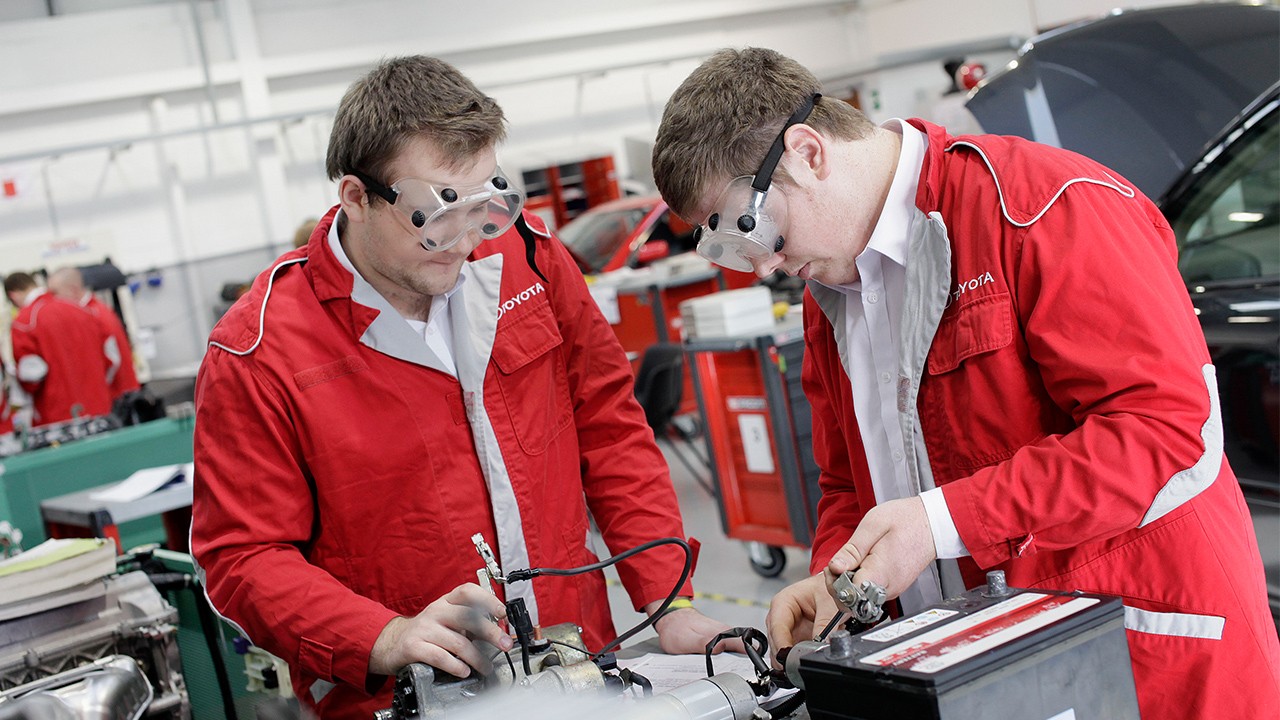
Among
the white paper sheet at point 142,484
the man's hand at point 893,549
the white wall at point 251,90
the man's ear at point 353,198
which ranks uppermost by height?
the white wall at point 251,90

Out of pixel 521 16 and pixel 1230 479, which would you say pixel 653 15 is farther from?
pixel 1230 479

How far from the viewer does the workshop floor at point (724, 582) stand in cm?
413

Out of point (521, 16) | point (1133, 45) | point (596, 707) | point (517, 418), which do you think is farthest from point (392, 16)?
point (596, 707)

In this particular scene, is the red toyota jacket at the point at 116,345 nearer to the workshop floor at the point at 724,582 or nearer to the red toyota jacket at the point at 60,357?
the red toyota jacket at the point at 60,357

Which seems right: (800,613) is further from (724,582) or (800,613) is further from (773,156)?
(724,582)

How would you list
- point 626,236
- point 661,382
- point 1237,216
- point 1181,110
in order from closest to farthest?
point 1237,216, point 1181,110, point 661,382, point 626,236

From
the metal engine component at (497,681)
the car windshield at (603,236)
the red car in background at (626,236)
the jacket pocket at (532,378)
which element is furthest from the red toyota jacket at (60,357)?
the metal engine component at (497,681)

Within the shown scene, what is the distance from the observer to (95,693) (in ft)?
5.11

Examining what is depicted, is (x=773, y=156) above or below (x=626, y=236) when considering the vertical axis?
below

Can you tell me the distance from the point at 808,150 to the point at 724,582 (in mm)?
3388

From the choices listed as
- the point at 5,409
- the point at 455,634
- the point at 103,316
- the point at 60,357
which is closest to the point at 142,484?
the point at 455,634

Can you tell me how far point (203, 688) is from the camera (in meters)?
2.96

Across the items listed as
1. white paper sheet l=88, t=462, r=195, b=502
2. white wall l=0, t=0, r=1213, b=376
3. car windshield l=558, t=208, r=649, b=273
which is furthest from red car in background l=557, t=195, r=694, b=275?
white paper sheet l=88, t=462, r=195, b=502

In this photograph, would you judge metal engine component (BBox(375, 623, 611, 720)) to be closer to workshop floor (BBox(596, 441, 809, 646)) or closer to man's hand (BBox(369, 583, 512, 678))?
man's hand (BBox(369, 583, 512, 678))
